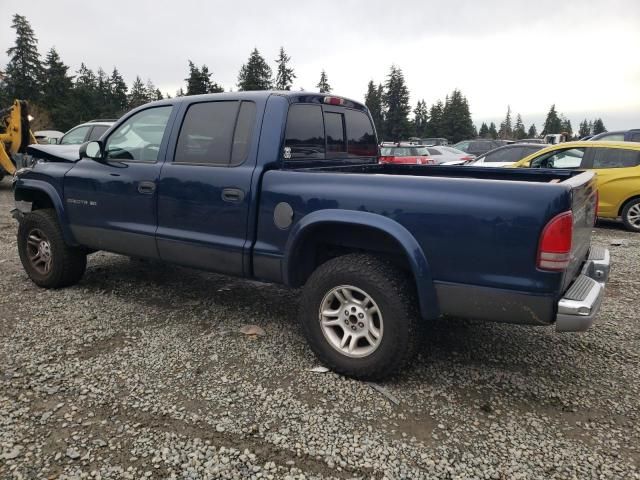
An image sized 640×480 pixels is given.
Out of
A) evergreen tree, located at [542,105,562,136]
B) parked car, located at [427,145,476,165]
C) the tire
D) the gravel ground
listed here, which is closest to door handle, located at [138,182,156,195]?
the gravel ground

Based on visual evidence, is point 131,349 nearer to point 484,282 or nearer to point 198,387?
point 198,387

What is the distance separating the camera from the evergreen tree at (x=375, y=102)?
7635cm

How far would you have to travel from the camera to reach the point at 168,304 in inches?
179

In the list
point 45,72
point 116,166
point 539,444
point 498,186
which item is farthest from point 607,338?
point 45,72

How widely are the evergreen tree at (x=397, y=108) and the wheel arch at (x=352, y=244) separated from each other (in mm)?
70724

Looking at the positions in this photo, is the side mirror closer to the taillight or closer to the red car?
the taillight

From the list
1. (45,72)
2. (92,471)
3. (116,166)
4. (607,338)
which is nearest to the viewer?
(92,471)

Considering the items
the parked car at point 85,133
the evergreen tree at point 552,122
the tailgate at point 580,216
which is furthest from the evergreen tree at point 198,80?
the evergreen tree at point 552,122

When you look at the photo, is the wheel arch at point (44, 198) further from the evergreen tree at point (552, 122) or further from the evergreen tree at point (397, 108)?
the evergreen tree at point (552, 122)

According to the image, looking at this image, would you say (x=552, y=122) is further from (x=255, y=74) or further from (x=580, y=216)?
(x=580, y=216)

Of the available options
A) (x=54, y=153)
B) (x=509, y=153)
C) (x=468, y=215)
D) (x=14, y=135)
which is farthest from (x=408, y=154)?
(x=468, y=215)

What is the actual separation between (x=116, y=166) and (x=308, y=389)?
2.74 meters

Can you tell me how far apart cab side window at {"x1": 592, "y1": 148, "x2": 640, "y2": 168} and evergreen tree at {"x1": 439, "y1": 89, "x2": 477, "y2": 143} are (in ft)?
231

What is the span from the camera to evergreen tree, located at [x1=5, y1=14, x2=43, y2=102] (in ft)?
189
